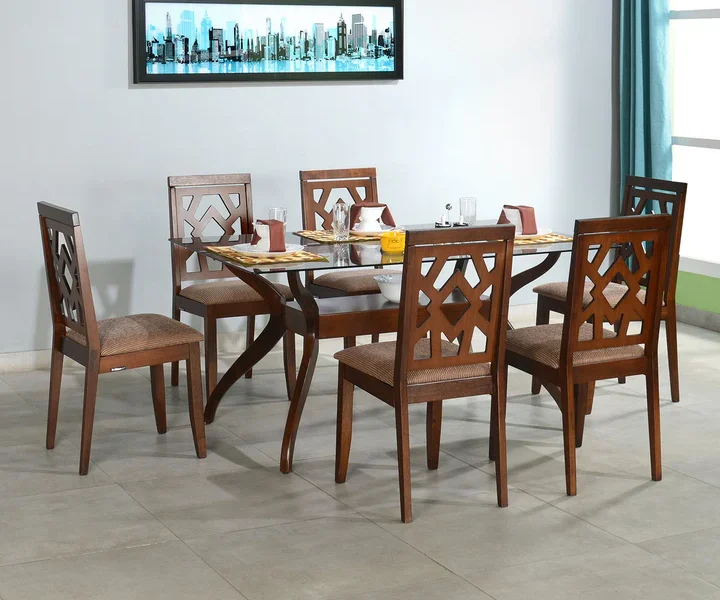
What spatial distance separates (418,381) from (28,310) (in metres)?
2.38

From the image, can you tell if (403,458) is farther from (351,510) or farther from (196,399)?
(196,399)

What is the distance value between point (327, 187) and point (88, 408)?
5.82ft

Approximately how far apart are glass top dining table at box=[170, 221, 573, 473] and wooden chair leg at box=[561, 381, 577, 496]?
533 mm

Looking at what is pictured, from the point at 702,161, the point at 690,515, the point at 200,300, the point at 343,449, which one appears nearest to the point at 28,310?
the point at 200,300

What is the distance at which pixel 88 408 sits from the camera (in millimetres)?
3480

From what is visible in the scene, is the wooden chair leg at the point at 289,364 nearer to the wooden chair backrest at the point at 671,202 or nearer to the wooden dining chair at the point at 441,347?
the wooden dining chair at the point at 441,347

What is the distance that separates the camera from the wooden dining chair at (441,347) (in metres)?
3.02

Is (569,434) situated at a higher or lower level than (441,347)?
lower

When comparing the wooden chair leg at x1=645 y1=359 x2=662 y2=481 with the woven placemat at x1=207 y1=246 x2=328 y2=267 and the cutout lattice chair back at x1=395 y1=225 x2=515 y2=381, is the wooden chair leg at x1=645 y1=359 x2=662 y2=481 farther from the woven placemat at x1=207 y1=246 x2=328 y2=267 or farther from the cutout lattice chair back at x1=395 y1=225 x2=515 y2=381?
the woven placemat at x1=207 y1=246 x2=328 y2=267

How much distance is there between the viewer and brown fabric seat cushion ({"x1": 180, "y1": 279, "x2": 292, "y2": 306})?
168 inches

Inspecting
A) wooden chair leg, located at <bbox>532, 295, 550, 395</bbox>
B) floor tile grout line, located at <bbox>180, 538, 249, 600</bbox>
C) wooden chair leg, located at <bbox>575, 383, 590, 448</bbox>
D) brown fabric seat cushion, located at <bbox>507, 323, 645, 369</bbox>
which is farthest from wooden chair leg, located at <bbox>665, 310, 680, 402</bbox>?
floor tile grout line, located at <bbox>180, 538, 249, 600</bbox>

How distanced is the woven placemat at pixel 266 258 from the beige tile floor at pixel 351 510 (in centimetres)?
67

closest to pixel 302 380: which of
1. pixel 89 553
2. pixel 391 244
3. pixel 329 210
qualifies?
pixel 391 244

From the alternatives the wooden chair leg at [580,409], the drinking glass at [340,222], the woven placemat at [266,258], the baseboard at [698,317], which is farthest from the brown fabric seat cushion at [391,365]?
the baseboard at [698,317]
